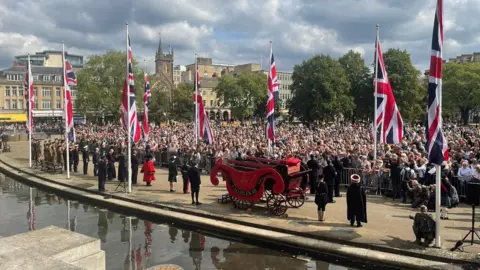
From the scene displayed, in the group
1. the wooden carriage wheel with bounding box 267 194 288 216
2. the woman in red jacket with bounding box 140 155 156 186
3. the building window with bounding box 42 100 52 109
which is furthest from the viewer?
the building window with bounding box 42 100 52 109

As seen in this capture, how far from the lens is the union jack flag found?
49.3 feet

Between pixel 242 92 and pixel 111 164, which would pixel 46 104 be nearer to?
pixel 242 92

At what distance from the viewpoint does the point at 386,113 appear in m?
15.4

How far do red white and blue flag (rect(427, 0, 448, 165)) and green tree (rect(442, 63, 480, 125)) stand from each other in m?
62.3

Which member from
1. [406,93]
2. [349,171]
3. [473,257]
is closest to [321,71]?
[406,93]

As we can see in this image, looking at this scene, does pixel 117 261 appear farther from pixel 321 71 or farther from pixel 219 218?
pixel 321 71

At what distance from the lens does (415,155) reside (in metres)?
15.6

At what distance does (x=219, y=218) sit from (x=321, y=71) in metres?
45.8

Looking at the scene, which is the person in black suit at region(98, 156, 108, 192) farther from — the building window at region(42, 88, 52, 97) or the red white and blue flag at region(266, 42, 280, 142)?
the building window at region(42, 88, 52, 97)

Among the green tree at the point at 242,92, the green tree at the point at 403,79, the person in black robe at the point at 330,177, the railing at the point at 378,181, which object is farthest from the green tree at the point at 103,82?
the person in black robe at the point at 330,177

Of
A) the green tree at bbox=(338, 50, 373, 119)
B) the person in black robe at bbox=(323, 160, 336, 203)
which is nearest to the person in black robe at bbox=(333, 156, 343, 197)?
the person in black robe at bbox=(323, 160, 336, 203)

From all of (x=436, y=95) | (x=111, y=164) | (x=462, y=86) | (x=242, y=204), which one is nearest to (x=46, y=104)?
(x=111, y=164)

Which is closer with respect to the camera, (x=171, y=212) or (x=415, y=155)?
(x=171, y=212)

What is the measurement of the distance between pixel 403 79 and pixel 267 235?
49715 millimetres
